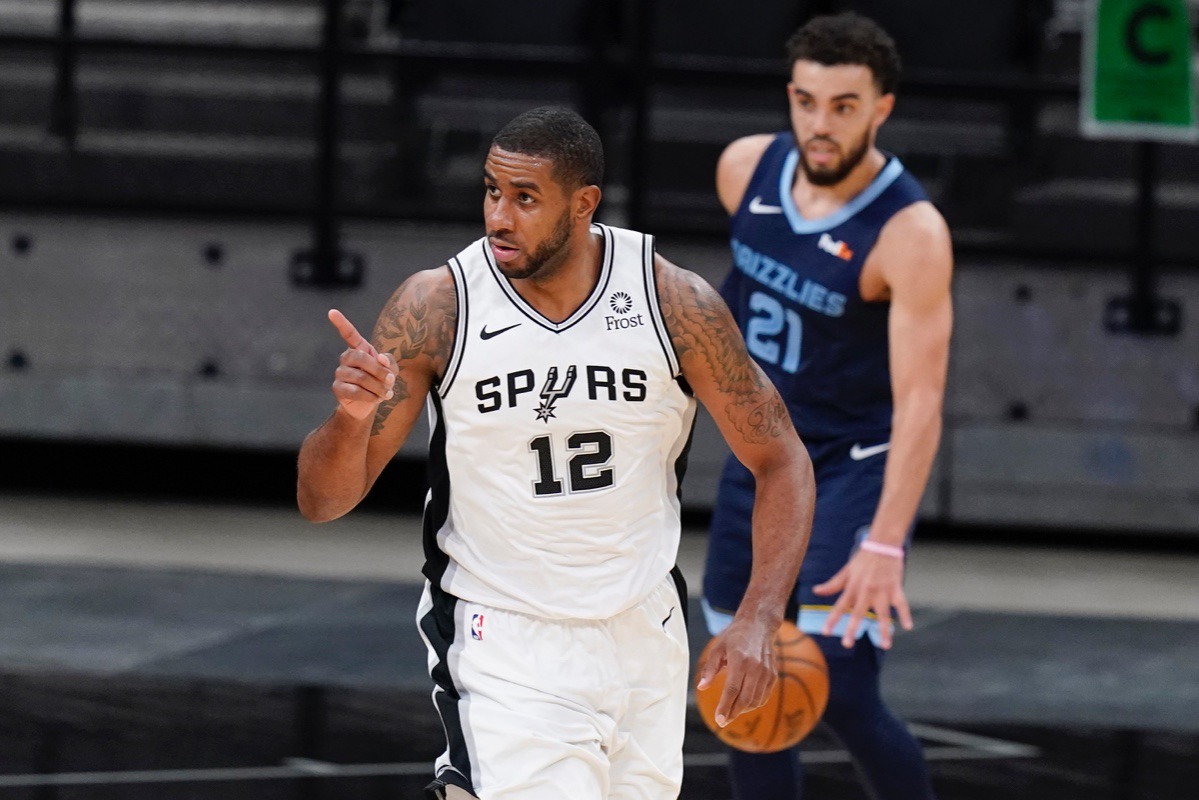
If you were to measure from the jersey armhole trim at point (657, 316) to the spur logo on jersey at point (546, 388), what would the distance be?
0.11 meters

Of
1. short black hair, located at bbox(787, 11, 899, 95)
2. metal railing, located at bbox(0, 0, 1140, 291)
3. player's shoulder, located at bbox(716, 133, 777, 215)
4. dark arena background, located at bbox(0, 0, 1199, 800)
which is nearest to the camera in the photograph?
short black hair, located at bbox(787, 11, 899, 95)

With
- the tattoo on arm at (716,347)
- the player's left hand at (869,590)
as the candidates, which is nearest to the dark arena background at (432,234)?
the player's left hand at (869,590)

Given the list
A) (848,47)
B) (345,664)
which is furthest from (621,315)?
(345,664)

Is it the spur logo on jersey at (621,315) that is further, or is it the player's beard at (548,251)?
the spur logo on jersey at (621,315)

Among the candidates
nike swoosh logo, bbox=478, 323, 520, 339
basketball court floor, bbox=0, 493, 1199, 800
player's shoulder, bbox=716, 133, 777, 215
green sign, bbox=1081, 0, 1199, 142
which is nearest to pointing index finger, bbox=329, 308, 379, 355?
nike swoosh logo, bbox=478, 323, 520, 339

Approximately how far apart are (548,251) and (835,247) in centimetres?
152

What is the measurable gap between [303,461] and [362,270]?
6.83 metres

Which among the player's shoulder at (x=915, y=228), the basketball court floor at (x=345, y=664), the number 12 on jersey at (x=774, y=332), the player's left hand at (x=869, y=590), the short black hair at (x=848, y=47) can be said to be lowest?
the basketball court floor at (x=345, y=664)

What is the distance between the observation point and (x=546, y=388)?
3.63 m

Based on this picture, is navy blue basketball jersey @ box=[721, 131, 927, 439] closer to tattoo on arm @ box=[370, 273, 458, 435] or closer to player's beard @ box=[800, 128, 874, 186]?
player's beard @ box=[800, 128, 874, 186]

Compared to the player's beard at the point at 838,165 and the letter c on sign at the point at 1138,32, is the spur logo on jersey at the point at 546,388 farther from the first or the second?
the letter c on sign at the point at 1138,32

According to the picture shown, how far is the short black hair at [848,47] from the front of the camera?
4859mm

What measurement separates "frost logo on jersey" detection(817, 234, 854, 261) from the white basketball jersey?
50.5 inches

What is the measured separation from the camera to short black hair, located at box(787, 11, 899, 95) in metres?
4.86
